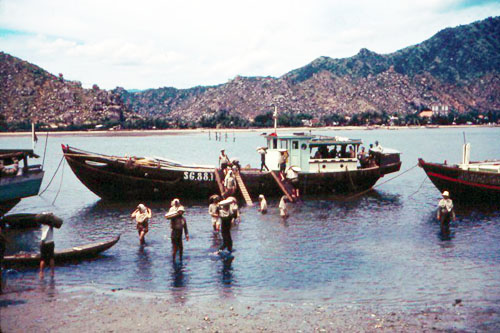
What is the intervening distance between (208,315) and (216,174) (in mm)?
20068

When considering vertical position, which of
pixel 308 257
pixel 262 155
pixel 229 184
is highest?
pixel 262 155

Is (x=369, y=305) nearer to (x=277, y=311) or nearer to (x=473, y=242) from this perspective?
(x=277, y=311)

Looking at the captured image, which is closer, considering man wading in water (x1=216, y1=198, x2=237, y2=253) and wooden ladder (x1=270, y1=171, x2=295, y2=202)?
man wading in water (x1=216, y1=198, x2=237, y2=253)

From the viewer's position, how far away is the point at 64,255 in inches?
698

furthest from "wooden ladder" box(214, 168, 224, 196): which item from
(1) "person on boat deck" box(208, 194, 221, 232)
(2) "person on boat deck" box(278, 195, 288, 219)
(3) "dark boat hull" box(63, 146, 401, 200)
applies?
(1) "person on boat deck" box(208, 194, 221, 232)

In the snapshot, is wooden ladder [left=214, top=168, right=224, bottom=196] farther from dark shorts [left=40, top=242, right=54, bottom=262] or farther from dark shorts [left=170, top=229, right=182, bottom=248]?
dark shorts [left=40, top=242, right=54, bottom=262]

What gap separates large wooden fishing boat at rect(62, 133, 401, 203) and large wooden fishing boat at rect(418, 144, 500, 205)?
5.78 m

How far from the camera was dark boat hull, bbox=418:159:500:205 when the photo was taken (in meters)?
30.3

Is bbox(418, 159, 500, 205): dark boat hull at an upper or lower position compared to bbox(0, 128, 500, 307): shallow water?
upper

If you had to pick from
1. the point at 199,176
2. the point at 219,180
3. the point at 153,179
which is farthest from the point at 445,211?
the point at 153,179

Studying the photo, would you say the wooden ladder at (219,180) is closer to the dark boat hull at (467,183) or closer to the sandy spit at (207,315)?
the dark boat hull at (467,183)

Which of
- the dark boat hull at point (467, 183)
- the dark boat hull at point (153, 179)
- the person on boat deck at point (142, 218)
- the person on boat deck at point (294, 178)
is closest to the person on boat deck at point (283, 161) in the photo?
the person on boat deck at point (294, 178)

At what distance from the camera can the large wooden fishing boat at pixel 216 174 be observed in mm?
31891

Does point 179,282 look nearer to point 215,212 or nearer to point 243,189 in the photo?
point 215,212
